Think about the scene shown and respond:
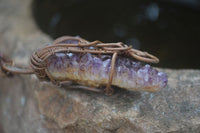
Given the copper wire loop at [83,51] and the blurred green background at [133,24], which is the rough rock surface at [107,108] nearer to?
the copper wire loop at [83,51]

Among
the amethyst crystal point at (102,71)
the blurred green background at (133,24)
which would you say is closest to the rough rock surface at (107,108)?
the amethyst crystal point at (102,71)

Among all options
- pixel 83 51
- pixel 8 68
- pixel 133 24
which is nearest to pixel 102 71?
pixel 83 51

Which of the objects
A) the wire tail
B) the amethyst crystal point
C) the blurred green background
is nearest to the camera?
the amethyst crystal point

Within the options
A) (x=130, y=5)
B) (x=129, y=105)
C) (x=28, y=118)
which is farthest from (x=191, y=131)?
(x=130, y=5)

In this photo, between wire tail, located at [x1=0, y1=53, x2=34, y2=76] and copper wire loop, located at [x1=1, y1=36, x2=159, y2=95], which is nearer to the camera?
copper wire loop, located at [x1=1, y1=36, x2=159, y2=95]

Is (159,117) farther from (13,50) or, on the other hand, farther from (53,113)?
(13,50)

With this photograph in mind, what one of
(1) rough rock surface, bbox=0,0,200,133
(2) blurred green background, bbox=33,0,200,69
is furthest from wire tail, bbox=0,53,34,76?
(2) blurred green background, bbox=33,0,200,69

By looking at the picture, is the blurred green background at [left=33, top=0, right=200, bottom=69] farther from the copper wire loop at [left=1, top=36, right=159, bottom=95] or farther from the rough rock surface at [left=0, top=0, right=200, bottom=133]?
the copper wire loop at [left=1, top=36, right=159, bottom=95]
